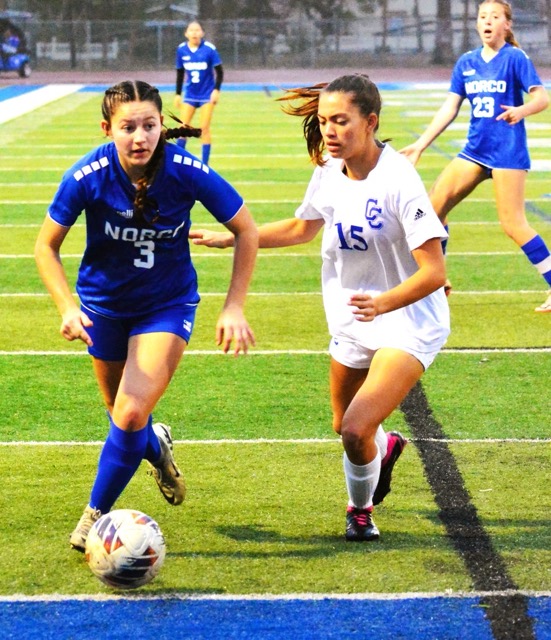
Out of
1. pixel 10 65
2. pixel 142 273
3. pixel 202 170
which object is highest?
pixel 202 170

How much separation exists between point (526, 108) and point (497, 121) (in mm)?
338

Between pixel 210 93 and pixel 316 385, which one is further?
pixel 210 93

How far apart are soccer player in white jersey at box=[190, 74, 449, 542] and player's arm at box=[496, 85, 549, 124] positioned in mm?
3759

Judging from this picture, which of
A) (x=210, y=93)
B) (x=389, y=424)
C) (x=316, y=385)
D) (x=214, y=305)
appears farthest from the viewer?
(x=210, y=93)

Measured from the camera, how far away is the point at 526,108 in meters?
8.92

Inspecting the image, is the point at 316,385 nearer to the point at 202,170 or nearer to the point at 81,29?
the point at 202,170

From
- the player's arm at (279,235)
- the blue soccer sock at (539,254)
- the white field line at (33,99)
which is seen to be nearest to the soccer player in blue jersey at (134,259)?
the player's arm at (279,235)

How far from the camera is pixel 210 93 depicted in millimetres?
21016

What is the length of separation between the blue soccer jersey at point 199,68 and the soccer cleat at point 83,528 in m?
16.1

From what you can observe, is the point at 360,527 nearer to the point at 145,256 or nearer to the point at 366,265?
the point at 366,265

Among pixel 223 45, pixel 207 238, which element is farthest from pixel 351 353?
pixel 223 45

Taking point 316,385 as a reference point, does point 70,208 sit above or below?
above

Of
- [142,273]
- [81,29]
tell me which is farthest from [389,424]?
[81,29]

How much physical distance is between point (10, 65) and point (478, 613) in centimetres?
4501
